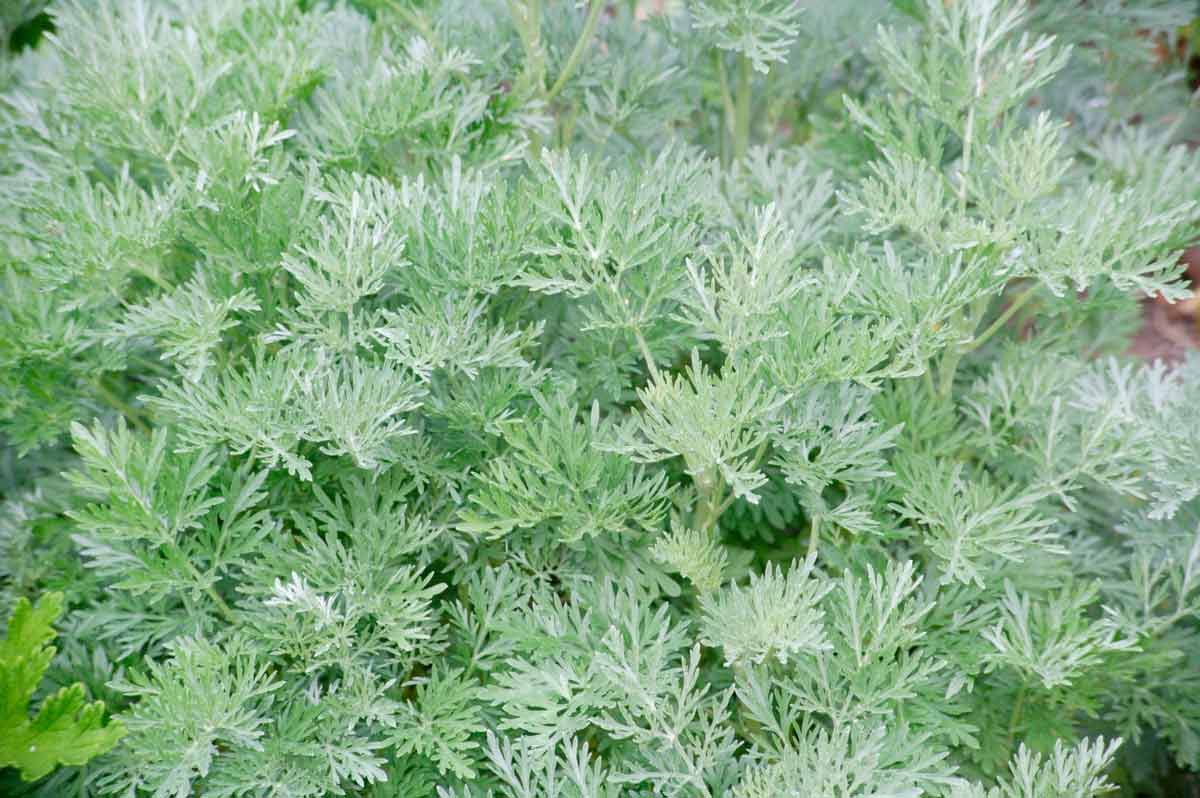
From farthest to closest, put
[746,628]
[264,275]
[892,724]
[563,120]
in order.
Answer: [563,120] < [264,275] < [892,724] < [746,628]

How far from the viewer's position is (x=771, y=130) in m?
2.03

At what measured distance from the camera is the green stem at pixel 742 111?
1.88 metres

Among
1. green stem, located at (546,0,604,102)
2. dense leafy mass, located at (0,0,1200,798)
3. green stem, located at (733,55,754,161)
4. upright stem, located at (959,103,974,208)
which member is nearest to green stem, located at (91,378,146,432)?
dense leafy mass, located at (0,0,1200,798)

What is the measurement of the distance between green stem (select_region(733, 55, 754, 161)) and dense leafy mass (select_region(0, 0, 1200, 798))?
0.57ft

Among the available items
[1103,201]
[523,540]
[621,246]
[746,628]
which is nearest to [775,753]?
[746,628]

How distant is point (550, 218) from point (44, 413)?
0.76 m

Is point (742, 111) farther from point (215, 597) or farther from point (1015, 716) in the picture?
point (215, 597)

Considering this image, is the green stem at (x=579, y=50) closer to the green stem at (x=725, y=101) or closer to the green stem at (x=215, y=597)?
the green stem at (x=725, y=101)

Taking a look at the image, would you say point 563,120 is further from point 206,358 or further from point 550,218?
point 206,358

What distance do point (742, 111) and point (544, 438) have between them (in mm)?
839

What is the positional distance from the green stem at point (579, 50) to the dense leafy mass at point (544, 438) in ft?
0.06

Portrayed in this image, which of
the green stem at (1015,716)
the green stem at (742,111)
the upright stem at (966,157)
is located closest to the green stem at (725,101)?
the green stem at (742,111)

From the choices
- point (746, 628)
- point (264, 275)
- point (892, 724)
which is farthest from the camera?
point (264, 275)

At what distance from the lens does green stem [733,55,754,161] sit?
188 cm
